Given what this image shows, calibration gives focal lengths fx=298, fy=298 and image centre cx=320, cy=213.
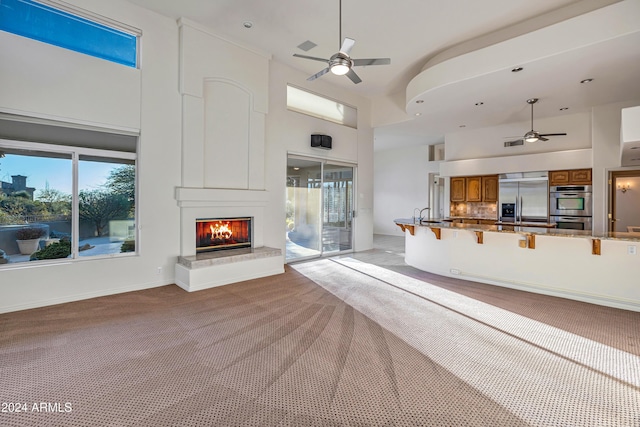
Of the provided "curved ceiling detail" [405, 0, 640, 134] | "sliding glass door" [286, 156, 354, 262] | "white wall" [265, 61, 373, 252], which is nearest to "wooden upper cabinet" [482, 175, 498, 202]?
"curved ceiling detail" [405, 0, 640, 134]

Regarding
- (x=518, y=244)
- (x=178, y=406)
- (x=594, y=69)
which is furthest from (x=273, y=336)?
(x=594, y=69)

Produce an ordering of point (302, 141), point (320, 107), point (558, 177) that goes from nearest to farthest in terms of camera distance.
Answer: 1. point (302, 141)
2. point (558, 177)
3. point (320, 107)

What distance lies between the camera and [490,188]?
27.0 ft

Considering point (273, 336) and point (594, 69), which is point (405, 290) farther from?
point (594, 69)

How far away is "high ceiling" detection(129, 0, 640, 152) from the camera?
4.30 meters

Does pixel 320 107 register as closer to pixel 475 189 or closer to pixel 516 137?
pixel 475 189

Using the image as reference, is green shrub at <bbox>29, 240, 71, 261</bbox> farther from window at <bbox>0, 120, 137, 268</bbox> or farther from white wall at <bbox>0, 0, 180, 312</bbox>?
white wall at <bbox>0, 0, 180, 312</bbox>

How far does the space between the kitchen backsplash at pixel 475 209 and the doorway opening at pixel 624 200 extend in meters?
2.30

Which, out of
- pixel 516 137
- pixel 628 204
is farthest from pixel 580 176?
pixel 516 137

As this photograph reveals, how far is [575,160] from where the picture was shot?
6891 millimetres

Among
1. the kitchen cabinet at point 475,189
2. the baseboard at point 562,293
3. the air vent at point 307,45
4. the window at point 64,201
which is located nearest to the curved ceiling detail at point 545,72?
the kitchen cabinet at point 475,189

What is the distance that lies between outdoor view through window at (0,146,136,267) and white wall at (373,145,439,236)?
377 inches

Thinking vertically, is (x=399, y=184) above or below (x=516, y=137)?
below

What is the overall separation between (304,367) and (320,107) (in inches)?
246
